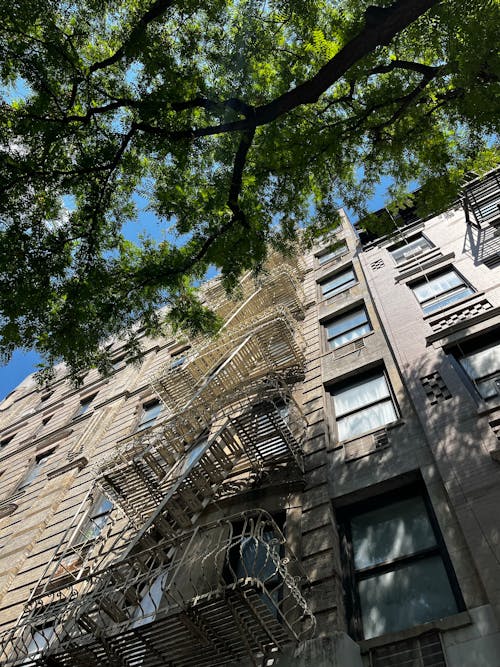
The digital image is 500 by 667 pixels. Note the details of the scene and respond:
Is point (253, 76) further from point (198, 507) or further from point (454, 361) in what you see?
point (198, 507)

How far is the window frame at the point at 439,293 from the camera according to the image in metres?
12.6

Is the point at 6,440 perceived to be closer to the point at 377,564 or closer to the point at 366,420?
the point at 366,420

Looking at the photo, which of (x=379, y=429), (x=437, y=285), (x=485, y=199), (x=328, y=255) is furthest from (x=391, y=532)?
(x=328, y=255)

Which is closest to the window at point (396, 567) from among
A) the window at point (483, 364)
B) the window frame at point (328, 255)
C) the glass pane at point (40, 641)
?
the window at point (483, 364)

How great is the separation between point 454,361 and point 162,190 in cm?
819

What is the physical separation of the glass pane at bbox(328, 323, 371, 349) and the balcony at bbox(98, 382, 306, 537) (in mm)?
3596

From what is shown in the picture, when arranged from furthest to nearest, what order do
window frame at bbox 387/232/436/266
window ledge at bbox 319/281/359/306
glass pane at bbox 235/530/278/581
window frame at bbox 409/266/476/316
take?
window ledge at bbox 319/281/359/306, window frame at bbox 387/232/436/266, window frame at bbox 409/266/476/316, glass pane at bbox 235/530/278/581

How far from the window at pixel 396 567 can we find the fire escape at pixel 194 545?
925 mm

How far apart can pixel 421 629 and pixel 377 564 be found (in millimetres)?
1570

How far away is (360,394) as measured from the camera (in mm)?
11719

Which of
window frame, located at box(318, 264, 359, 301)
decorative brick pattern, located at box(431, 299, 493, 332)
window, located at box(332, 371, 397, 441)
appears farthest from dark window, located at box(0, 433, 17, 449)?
decorative brick pattern, located at box(431, 299, 493, 332)

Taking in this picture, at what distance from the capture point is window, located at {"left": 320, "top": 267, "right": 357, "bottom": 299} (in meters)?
18.2

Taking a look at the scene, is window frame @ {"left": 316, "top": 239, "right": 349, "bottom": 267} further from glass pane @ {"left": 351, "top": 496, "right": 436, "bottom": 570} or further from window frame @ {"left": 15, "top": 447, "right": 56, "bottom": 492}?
window frame @ {"left": 15, "top": 447, "right": 56, "bottom": 492}

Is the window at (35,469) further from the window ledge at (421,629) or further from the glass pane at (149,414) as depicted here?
the window ledge at (421,629)
